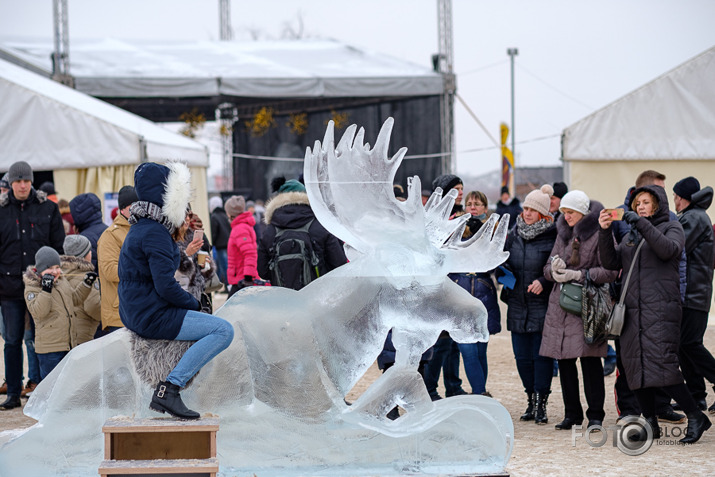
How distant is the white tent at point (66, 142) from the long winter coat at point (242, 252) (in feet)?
8.87

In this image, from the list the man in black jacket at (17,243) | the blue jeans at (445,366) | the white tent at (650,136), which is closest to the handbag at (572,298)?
the blue jeans at (445,366)

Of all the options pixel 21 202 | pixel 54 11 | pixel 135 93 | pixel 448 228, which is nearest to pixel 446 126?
pixel 135 93

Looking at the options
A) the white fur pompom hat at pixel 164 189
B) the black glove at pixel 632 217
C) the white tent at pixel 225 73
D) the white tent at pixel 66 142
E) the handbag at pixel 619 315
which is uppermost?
the white tent at pixel 225 73

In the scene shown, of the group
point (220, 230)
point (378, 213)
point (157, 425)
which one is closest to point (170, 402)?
point (157, 425)

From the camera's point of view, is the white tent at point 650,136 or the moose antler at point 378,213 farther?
the white tent at point 650,136

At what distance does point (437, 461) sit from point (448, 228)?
1.30 meters

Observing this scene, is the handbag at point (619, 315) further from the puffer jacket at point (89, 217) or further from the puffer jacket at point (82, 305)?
the puffer jacket at point (89, 217)

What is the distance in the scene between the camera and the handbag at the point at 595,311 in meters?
5.96

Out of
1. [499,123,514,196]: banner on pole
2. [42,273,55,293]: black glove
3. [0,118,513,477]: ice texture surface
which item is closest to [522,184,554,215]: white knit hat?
[0,118,513,477]: ice texture surface

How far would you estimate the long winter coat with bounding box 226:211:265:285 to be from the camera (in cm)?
862

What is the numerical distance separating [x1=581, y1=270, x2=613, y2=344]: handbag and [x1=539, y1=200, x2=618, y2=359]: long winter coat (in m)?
0.07

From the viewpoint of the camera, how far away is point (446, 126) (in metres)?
17.8

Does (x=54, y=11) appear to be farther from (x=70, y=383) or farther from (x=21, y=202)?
(x=70, y=383)

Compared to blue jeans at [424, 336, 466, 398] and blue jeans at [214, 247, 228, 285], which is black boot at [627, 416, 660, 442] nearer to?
blue jeans at [424, 336, 466, 398]
